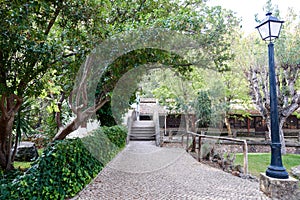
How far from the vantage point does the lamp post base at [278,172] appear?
324cm

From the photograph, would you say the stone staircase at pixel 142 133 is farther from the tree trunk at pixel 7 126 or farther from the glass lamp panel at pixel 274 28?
the glass lamp panel at pixel 274 28

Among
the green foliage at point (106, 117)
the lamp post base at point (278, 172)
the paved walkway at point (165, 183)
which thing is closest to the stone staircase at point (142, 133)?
the green foliage at point (106, 117)

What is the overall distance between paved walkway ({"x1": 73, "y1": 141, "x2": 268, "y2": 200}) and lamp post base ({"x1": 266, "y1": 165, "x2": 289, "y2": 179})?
0.40m

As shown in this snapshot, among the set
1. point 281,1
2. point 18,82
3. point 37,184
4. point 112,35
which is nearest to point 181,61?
point 112,35

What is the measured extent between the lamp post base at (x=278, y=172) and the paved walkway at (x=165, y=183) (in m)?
0.40

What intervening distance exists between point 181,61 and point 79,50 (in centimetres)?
251

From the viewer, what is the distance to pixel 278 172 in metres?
3.28

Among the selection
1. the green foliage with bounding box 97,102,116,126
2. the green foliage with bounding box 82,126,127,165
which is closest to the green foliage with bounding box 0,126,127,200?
the green foliage with bounding box 82,126,127,165

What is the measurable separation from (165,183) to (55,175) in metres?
2.08

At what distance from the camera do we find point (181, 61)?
5062 millimetres

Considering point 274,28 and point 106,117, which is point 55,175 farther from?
point 106,117

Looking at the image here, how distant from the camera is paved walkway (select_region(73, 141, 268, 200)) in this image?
11.2ft

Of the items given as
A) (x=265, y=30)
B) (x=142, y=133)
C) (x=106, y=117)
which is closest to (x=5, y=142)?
(x=265, y=30)

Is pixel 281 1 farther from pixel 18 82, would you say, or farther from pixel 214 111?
pixel 18 82
